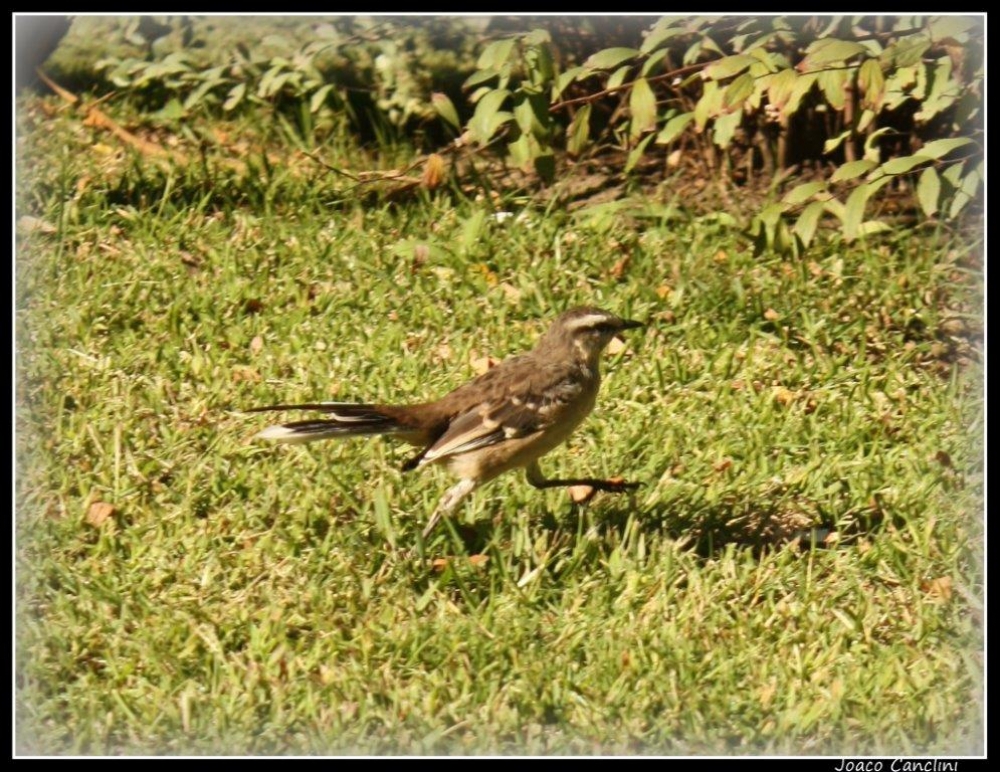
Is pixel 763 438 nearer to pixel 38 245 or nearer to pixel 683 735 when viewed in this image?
pixel 683 735

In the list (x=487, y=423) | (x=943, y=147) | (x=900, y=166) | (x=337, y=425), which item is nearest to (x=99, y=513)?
(x=337, y=425)

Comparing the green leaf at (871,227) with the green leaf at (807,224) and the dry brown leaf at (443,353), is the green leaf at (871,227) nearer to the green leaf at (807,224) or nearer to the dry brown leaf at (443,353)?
the green leaf at (807,224)

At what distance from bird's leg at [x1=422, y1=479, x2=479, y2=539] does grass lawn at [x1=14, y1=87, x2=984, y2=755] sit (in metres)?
0.10

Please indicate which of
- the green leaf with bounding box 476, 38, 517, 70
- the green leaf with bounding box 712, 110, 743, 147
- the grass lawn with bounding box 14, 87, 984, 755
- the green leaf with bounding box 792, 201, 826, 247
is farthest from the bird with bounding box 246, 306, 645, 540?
the green leaf with bounding box 712, 110, 743, 147

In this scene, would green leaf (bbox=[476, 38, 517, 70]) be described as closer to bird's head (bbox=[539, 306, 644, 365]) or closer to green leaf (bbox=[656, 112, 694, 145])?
green leaf (bbox=[656, 112, 694, 145])

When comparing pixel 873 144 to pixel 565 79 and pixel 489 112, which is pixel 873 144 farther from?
pixel 489 112

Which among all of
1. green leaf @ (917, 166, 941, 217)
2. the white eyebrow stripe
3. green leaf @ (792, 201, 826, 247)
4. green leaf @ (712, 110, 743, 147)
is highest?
green leaf @ (712, 110, 743, 147)

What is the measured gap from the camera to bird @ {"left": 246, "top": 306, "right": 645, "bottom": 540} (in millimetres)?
7043

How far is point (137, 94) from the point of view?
11.4 meters

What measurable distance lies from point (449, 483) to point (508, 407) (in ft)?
2.30

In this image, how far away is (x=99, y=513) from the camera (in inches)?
293

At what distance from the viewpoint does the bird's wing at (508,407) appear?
7.23 meters

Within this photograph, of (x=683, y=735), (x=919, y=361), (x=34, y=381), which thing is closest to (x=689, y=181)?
(x=919, y=361)

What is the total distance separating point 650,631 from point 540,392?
144cm
